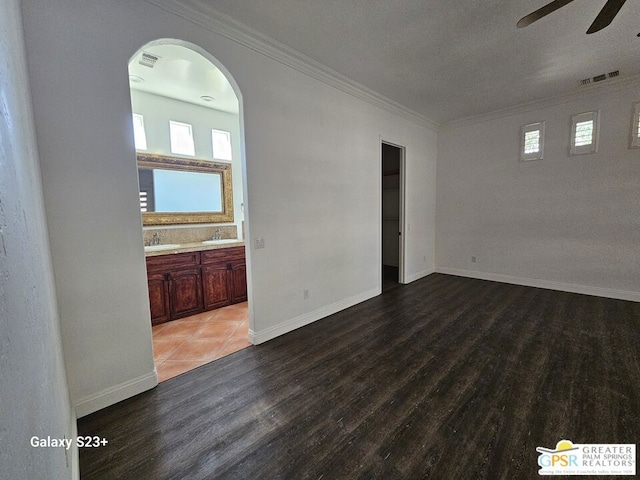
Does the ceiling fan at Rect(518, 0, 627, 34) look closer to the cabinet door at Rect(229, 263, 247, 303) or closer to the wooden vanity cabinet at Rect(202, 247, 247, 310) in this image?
the wooden vanity cabinet at Rect(202, 247, 247, 310)

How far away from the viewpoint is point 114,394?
2.01 metres

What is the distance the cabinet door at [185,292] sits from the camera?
3406 mm

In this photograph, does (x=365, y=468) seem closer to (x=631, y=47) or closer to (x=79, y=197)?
(x=79, y=197)

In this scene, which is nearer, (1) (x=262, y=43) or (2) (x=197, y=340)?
(1) (x=262, y=43)

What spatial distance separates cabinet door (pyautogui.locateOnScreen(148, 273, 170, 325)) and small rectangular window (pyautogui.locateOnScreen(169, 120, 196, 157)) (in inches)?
73.2

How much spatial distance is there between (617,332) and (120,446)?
451 cm

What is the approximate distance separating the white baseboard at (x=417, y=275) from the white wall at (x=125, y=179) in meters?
2.07

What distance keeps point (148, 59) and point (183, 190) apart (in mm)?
1643

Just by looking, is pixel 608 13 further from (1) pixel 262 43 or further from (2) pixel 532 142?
(2) pixel 532 142

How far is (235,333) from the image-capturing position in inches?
122

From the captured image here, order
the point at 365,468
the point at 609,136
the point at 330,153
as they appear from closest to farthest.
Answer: the point at 365,468
the point at 330,153
the point at 609,136

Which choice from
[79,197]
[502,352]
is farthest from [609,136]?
[79,197]

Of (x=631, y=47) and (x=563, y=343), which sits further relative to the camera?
(x=631, y=47)

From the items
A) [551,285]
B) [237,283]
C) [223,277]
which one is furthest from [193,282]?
[551,285]
